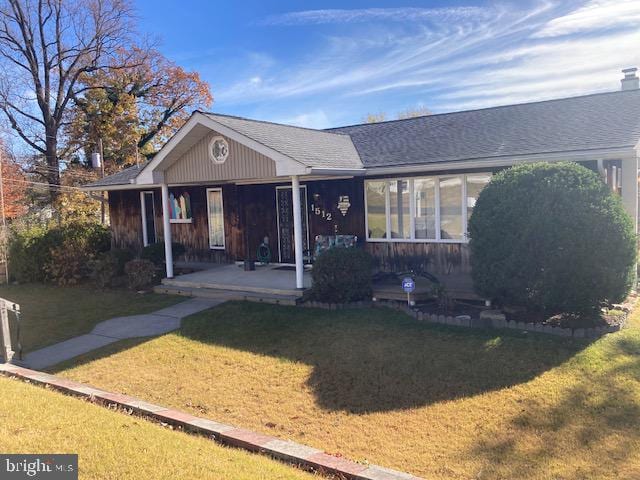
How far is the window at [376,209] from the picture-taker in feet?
38.7

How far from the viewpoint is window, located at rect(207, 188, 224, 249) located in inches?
591

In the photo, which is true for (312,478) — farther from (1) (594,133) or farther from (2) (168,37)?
(2) (168,37)

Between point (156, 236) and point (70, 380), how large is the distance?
1000 centimetres

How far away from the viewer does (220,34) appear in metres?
27.4

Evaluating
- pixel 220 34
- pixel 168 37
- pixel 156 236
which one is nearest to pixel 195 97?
pixel 168 37

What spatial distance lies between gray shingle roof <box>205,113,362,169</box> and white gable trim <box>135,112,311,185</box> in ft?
0.34

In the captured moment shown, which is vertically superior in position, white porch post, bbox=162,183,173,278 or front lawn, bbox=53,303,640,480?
white porch post, bbox=162,183,173,278

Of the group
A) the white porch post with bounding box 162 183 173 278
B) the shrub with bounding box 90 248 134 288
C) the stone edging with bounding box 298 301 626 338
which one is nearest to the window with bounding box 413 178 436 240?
the stone edging with bounding box 298 301 626 338

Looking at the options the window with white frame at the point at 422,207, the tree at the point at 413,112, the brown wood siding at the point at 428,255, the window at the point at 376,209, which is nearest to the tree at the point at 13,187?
the window at the point at 376,209

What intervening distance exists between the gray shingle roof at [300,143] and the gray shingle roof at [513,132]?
538mm

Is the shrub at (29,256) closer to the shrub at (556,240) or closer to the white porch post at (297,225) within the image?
the white porch post at (297,225)

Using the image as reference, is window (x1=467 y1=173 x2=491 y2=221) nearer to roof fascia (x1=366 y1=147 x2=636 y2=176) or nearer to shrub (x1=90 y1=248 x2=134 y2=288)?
roof fascia (x1=366 y1=147 x2=636 y2=176)

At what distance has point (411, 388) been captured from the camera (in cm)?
621

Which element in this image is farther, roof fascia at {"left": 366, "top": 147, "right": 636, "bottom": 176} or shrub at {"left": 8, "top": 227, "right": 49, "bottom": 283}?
shrub at {"left": 8, "top": 227, "right": 49, "bottom": 283}
